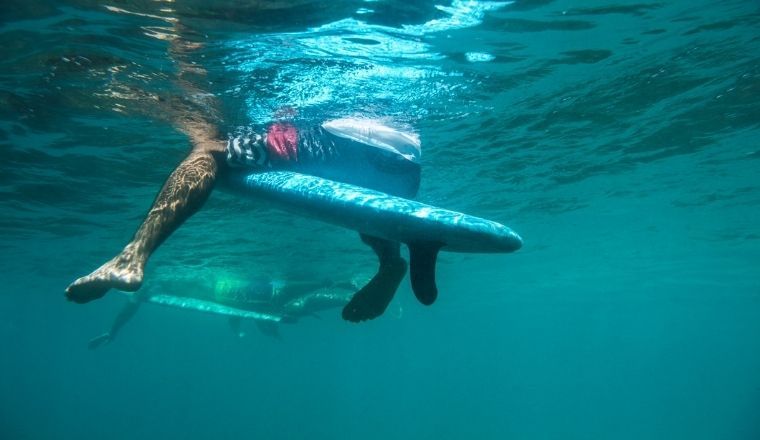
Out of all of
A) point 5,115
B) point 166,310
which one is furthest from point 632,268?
point 166,310

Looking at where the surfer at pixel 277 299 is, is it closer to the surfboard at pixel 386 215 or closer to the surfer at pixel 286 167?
the surfer at pixel 286 167

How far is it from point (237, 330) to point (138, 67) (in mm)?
18859

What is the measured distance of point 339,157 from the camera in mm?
7637

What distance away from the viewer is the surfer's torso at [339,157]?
6980 millimetres

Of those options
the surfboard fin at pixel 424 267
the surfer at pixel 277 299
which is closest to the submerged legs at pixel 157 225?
the surfboard fin at pixel 424 267

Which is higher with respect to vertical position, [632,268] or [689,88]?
[689,88]

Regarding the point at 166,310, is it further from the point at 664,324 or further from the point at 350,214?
the point at 664,324

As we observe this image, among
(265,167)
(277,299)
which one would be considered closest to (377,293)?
(265,167)

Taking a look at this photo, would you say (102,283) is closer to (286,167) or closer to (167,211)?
(167,211)

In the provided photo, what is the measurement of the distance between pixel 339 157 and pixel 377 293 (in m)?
2.85

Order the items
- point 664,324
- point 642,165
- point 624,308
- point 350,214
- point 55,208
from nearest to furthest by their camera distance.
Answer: point 350,214, point 642,165, point 55,208, point 624,308, point 664,324

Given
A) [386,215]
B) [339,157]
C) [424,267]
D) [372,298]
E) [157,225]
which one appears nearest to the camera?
[386,215]

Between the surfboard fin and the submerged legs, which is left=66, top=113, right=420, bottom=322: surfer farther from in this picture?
the surfboard fin

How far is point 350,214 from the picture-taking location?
195 inches
